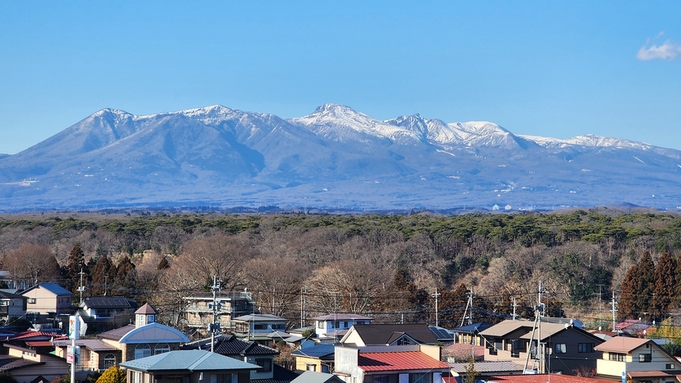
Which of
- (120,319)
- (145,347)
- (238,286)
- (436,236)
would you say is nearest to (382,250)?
(436,236)

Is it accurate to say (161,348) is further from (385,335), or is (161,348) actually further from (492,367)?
(492,367)

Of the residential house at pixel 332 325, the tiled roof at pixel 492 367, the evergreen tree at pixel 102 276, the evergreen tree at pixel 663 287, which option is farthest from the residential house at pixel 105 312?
the evergreen tree at pixel 663 287

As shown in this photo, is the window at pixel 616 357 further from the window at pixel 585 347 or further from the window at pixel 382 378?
the window at pixel 382 378

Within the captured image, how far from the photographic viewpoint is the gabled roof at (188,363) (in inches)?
923

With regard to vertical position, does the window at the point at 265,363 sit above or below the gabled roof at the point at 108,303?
below

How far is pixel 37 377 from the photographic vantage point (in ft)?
103

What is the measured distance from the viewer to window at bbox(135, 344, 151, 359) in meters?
32.6

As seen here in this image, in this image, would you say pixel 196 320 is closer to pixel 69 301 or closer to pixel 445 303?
pixel 69 301

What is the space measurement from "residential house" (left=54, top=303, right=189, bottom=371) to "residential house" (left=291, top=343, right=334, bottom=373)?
3.70 meters

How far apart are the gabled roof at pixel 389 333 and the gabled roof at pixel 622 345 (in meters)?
5.23

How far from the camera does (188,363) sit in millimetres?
23734

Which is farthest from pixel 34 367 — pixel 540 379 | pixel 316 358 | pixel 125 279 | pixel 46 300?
pixel 125 279

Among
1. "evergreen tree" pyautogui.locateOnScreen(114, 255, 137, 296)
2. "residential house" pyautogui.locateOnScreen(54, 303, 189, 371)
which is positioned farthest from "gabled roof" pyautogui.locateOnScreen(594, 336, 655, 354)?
"evergreen tree" pyautogui.locateOnScreen(114, 255, 137, 296)

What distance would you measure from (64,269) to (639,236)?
34.4m
